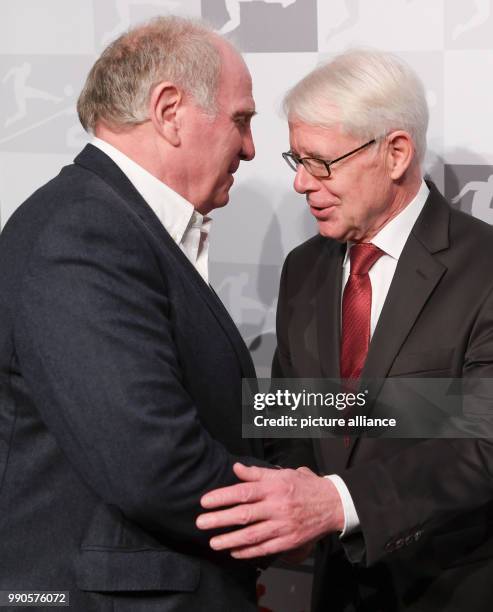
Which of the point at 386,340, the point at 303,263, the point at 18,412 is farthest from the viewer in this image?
the point at 303,263

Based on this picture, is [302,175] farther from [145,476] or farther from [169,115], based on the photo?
[145,476]

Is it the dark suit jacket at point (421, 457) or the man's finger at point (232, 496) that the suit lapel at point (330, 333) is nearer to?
the dark suit jacket at point (421, 457)

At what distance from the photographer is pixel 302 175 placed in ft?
5.94

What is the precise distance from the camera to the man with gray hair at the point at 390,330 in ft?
5.33

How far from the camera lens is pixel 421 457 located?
166 cm

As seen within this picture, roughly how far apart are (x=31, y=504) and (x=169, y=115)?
0.68 m

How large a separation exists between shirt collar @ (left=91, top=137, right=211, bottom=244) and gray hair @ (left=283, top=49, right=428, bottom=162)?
353 millimetres

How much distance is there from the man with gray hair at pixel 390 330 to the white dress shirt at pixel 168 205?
309 mm

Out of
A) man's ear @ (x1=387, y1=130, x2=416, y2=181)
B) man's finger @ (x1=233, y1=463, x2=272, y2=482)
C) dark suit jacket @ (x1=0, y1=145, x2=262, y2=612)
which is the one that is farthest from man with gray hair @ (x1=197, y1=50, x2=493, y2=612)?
dark suit jacket @ (x1=0, y1=145, x2=262, y2=612)

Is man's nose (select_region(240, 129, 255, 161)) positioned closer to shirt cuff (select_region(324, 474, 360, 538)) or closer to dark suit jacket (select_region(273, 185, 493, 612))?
dark suit jacket (select_region(273, 185, 493, 612))

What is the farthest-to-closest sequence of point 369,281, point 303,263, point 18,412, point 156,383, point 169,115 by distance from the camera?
point 303,263 → point 369,281 → point 169,115 → point 18,412 → point 156,383

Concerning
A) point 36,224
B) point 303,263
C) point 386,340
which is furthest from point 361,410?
point 36,224

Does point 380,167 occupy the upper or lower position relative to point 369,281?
upper

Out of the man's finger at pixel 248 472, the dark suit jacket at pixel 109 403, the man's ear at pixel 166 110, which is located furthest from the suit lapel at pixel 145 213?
the man's finger at pixel 248 472
